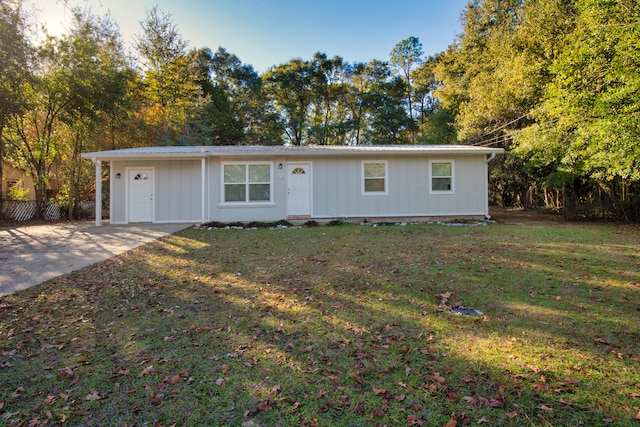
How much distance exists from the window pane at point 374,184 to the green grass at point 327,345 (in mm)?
6152

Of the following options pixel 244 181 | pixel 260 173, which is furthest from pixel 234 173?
pixel 260 173

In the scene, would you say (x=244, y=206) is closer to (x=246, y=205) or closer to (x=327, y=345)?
(x=246, y=205)

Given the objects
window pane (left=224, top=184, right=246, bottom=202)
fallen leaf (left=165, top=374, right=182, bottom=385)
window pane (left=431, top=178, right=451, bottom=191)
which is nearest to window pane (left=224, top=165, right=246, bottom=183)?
window pane (left=224, top=184, right=246, bottom=202)

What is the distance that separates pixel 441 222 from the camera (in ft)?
38.0

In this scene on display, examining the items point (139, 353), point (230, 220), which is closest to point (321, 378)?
point (139, 353)

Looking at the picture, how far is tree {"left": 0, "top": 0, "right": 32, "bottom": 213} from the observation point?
11.0m

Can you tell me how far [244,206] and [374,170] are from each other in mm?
4546

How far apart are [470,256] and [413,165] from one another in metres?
6.09

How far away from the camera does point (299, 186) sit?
1160 cm

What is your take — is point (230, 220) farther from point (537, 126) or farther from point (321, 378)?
point (537, 126)

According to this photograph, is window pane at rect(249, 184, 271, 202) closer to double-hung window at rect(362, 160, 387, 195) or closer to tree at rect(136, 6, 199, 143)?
double-hung window at rect(362, 160, 387, 195)

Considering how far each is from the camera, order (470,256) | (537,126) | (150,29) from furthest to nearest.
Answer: (150,29) → (537,126) → (470,256)

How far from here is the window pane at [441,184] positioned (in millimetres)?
11727

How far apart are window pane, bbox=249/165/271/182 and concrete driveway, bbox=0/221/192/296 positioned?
2.58 meters
